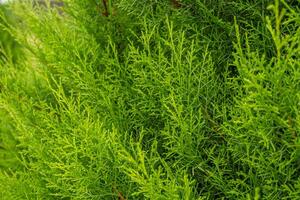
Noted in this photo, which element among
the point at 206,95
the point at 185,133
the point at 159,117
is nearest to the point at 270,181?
the point at 185,133

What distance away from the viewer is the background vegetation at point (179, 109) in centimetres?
208

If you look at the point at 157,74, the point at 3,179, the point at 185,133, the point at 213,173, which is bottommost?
the point at 3,179

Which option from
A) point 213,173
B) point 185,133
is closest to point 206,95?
point 185,133

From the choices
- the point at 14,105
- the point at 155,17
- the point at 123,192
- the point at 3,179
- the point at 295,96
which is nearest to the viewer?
the point at 295,96

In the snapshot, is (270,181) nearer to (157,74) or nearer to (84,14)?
(157,74)

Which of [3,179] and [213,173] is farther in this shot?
[3,179]

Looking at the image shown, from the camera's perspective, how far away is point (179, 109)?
7.22 feet

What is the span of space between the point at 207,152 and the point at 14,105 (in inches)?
68.7

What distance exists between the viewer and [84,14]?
3.10 m

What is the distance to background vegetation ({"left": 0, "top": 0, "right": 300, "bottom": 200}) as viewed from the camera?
2078 millimetres

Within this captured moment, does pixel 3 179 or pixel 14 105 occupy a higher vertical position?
pixel 14 105

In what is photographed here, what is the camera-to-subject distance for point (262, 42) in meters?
2.40

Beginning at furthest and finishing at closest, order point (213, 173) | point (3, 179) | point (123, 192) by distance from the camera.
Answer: point (3, 179)
point (123, 192)
point (213, 173)

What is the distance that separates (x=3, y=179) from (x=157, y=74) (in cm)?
146
